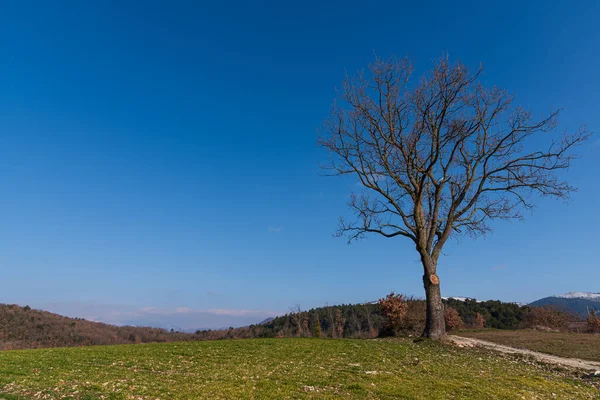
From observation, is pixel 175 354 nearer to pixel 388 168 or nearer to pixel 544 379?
pixel 544 379

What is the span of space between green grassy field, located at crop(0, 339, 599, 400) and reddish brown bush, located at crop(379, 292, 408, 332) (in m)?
11.1

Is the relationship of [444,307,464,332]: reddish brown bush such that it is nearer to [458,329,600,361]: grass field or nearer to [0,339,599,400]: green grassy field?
[458,329,600,361]: grass field

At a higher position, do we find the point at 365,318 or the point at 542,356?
the point at 365,318

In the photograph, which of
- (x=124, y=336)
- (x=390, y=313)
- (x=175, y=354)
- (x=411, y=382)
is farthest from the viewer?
(x=124, y=336)

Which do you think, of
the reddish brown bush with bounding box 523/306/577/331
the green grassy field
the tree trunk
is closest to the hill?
the tree trunk

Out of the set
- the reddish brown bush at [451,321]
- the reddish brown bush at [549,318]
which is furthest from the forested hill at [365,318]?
the reddish brown bush at [451,321]

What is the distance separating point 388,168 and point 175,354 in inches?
593

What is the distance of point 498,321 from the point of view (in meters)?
51.3

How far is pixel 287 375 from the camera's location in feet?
32.4

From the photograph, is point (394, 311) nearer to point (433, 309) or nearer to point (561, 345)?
point (433, 309)

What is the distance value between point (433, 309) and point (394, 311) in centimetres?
773

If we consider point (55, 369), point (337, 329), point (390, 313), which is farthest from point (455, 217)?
point (337, 329)

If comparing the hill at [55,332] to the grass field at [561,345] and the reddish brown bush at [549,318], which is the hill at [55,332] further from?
the reddish brown bush at [549,318]

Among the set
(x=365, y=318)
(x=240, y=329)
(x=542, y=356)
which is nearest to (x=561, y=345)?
(x=542, y=356)
